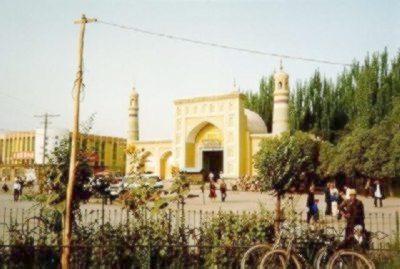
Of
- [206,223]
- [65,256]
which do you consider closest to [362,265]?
[206,223]

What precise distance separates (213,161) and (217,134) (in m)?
3.42

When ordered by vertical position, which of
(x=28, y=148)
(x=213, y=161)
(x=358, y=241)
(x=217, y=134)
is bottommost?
(x=358, y=241)

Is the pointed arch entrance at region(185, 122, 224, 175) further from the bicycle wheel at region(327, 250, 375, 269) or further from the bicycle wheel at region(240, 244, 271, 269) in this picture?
the bicycle wheel at region(327, 250, 375, 269)

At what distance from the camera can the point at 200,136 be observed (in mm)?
39312

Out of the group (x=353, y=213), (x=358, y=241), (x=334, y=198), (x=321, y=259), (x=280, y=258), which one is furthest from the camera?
(x=334, y=198)

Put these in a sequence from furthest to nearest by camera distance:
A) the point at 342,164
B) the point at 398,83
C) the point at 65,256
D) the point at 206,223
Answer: the point at 398,83
the point at 342,164
the point at 206,223
the point at 65,256

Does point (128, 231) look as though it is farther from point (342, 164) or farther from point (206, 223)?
A: point (342, 164)

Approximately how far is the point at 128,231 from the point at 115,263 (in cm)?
55

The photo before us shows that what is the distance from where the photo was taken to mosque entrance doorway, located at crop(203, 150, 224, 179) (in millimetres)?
39438

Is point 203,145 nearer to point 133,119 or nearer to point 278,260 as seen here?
point 133,119

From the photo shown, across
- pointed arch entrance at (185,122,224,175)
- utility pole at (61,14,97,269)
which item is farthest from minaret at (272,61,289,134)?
utility pole at (61,14,97,269)

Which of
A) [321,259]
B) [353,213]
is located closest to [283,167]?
[353,213]

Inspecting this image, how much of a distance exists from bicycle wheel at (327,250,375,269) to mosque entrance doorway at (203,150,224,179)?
32.2m

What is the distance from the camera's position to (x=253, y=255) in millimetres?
→ 7078
